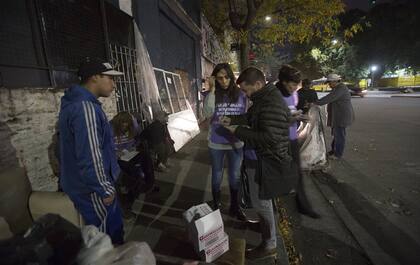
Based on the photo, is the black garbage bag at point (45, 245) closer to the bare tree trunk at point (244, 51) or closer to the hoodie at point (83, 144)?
the hoodie at point (83, 144)

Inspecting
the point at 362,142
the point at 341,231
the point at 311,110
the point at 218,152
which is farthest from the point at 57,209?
the point at 362,142

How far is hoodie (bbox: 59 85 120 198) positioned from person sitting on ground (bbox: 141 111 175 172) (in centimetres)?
276

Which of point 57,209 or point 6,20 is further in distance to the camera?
point 6,20

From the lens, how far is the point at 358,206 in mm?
3770

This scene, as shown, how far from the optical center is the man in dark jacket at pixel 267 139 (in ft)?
7.36

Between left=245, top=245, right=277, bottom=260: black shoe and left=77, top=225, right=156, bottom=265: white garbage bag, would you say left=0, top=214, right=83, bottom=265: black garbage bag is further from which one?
left=245, top=245, right=277, bottom=260: black shoe

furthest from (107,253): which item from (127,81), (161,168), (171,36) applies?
(171,36)

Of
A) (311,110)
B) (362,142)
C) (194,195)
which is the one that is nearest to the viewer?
(194,195)

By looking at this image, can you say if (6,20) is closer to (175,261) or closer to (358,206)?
(175,261)

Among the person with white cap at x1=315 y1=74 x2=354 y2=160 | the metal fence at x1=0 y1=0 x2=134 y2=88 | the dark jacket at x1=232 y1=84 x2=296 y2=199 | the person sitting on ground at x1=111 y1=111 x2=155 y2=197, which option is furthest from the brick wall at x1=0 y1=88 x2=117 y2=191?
the person with white cap at x1=315 y1=74 x2=354 y2=160

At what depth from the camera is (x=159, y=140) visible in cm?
513

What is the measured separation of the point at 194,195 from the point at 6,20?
355cm

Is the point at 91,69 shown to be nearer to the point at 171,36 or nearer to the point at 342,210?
the point at 342,210

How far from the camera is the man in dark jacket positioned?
224 centimetres
